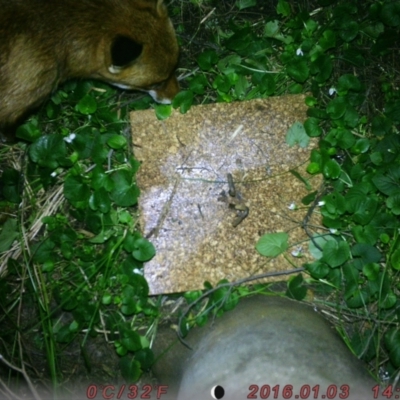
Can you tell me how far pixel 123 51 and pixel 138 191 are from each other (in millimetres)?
780

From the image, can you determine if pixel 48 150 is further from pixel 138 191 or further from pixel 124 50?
pixel 124 50

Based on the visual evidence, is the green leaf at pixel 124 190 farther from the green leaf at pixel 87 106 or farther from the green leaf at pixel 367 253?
the green leaf at pixel 367 253

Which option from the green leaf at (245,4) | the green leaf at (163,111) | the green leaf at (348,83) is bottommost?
the green leaf at (348,83)

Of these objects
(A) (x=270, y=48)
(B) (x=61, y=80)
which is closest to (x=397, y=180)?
(A) (x=270, y=48)

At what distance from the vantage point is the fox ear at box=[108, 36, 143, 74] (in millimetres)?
2762

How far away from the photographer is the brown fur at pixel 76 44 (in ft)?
9.03

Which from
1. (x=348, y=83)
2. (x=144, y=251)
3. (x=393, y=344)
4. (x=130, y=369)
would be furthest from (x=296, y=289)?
(x=348, y=83)

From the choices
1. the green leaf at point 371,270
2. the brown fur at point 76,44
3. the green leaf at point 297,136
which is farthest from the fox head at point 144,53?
the green leaf at point 371,270

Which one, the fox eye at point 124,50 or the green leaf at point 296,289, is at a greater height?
the fox eye at point 124,50

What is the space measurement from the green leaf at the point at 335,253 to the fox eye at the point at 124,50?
1.45 m

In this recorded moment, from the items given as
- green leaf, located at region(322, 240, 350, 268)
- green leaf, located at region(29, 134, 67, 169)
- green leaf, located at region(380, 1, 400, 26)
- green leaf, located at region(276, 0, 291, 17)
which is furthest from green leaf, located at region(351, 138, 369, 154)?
green leaf, located at region(29, 134, 67, 169)

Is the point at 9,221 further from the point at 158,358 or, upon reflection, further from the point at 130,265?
the point at 158,358

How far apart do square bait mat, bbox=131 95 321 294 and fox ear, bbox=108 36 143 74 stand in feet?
1.45

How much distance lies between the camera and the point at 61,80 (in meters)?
3.09
